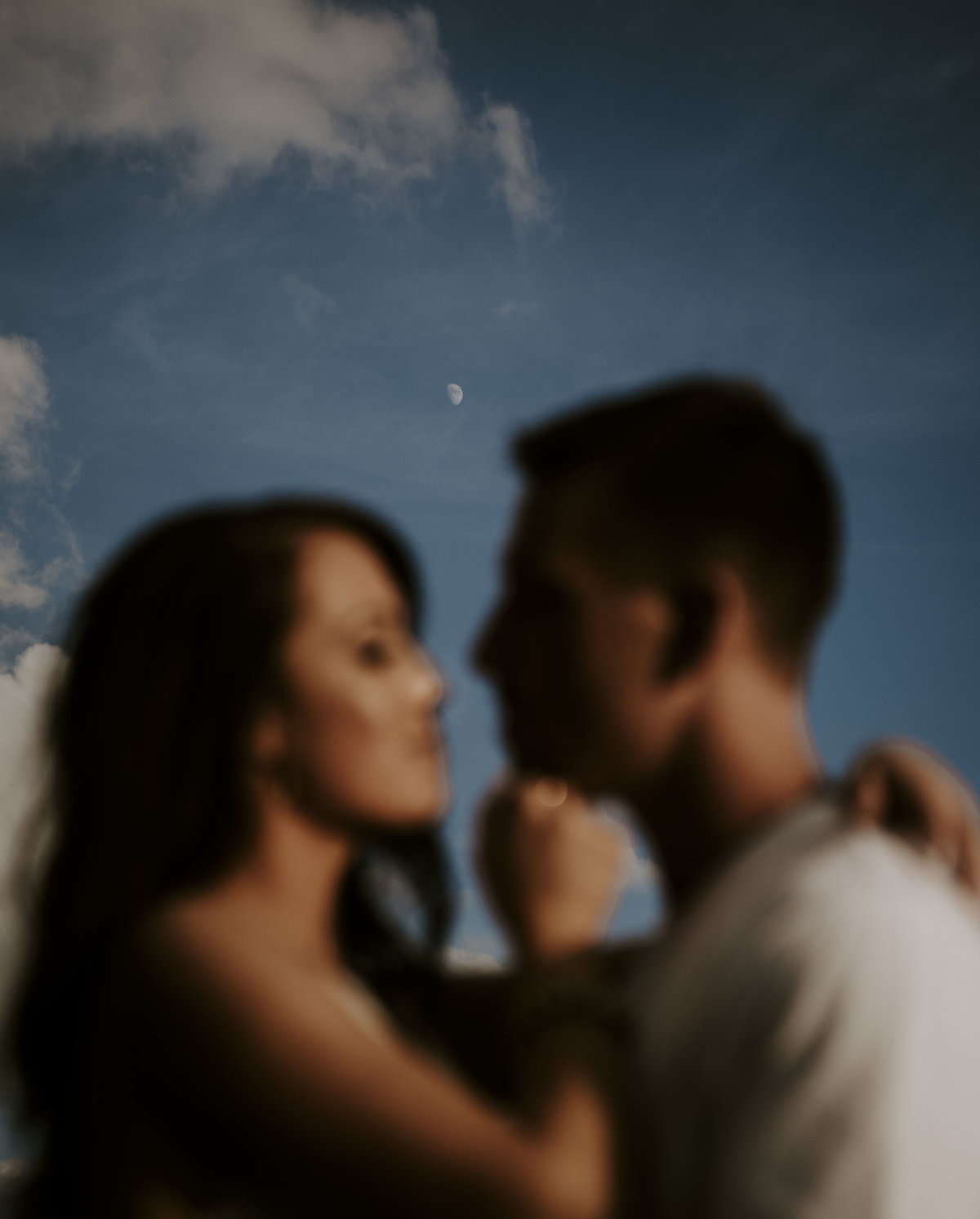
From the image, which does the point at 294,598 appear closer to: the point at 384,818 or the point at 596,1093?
the point at 384,818

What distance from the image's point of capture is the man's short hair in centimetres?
289

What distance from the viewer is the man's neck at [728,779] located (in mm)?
2771

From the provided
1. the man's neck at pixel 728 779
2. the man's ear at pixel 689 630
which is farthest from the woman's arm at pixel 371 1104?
the man's ear at pixel 689 630

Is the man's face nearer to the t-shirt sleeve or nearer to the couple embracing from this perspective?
the couple embracing

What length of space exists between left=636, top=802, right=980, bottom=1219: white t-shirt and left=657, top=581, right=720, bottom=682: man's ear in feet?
1.92

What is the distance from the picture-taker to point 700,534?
2887 millimetres

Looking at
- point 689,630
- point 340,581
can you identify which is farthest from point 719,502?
point 340,581

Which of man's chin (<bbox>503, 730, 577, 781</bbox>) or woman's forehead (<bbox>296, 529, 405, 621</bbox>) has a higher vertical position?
woman's forehead (<bbox>296, 529, 405, 621</bbox>)

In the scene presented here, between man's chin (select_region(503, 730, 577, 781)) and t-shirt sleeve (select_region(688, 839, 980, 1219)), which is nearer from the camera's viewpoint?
t-shirt sleeve (select_region(688, 839, 980, 1219))

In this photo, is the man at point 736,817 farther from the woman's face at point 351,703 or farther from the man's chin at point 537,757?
the woman's face at point 351,703

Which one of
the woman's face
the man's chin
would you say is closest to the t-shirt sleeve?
the man's chin

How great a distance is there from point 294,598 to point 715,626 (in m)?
1.11

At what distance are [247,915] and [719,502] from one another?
5.29 ft

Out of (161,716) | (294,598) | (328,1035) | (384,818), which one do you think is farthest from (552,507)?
(328,1035)
